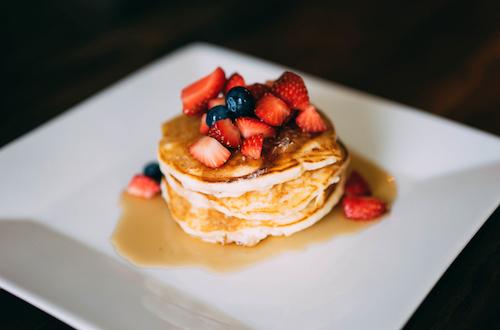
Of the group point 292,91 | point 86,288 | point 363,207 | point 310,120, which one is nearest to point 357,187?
point 363,207

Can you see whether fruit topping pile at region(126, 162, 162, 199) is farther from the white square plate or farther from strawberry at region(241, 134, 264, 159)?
strawberry at region(241, 134, 264, 159)

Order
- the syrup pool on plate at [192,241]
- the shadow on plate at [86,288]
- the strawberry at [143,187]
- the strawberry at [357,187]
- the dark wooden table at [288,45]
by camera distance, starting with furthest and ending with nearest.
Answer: the dark wooden table at [288,45] → the strawberry at [143,187] → the strawberry at [357,187] → the syrup pool on plate at [192,241] → the shadow on plate at [86,288]

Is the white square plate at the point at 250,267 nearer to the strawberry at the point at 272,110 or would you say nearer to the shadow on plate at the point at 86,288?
the shadow on plate at the point at 86,288

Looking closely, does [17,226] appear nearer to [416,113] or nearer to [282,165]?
[282,165]

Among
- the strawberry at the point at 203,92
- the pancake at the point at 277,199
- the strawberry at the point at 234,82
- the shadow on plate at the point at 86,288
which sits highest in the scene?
the strawberry at the point at 234,82

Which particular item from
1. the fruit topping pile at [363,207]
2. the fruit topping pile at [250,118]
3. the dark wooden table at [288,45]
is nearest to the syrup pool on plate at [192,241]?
the fruit topping pile at [363,207]

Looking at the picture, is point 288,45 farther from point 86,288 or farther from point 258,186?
point 86,288
